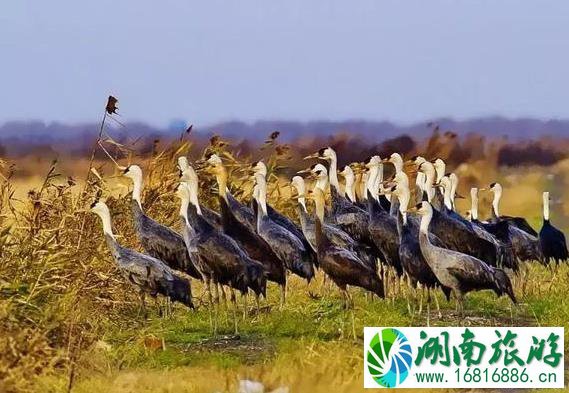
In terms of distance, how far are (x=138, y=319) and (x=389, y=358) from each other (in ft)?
7.61

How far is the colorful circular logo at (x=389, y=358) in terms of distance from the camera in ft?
33.9

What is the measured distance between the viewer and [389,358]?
10469 millimetres

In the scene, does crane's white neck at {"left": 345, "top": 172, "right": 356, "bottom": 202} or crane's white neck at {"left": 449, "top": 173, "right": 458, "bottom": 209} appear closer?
crane's white neck at {"left": 449, "top": 173, "right": 458, "bottom": 209}

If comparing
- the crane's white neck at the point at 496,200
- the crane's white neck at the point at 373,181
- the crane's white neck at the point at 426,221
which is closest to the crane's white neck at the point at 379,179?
the crane's white neck at the point at 373,181

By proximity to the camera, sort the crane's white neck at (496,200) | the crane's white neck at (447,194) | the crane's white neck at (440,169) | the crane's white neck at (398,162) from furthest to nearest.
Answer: the crane's white neck at (496,200) → the crane's white neck at (440,169) → the crane's white neck at (398,162) → the crane's white neck at (447,194)

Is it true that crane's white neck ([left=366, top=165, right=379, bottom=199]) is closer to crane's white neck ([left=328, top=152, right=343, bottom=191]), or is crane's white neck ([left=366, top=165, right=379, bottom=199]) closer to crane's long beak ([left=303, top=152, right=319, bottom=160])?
crane's white neck ([left=328, top=152, right=343, bottom=191])

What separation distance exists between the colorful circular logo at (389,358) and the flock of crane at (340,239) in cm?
114

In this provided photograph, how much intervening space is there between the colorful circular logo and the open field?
4.9 inches

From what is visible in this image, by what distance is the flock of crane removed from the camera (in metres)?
11.7

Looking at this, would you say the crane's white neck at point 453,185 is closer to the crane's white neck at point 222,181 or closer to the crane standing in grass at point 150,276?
the crane's white neck at point 222,181

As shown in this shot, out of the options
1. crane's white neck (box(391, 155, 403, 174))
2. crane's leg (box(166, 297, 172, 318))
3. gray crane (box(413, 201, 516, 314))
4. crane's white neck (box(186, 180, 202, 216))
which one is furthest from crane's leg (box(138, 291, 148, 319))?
crane's white neck (box(391, 155, 403, 174))

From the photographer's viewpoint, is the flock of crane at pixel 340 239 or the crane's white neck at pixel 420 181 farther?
the crane's white neck at pixel 420 181

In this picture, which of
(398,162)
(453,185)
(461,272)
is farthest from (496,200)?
(461,272)

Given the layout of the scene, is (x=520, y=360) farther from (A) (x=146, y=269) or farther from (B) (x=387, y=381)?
(A) (x=146, y=269)
